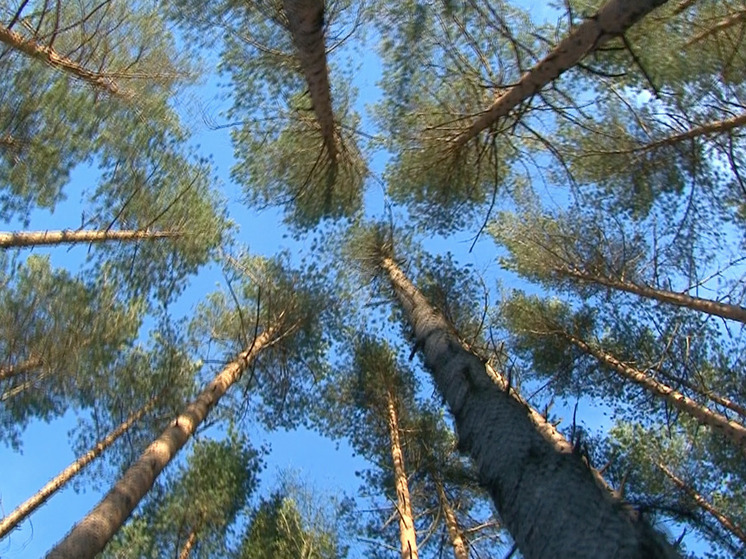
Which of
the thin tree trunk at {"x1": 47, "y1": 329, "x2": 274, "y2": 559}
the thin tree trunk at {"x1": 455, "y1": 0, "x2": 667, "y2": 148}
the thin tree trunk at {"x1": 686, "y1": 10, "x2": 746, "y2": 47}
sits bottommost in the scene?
the thin tree trunk at {"x1": 47, "y1": 329, "x2": 274, "y2": 559}

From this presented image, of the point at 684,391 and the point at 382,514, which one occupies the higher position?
the point at 684,391

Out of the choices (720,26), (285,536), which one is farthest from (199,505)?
(720,26)

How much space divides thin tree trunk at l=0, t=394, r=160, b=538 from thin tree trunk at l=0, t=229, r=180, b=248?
90.2 inches

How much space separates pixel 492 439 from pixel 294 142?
509cm

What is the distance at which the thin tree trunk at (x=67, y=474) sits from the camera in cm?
657

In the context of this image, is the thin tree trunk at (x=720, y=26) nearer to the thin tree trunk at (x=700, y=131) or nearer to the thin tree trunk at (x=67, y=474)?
the thin tree trunk at (x=700, y=131)

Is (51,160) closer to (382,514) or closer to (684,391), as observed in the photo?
(382,514)

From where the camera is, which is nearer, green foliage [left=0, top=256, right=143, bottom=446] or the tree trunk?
the tree trunk

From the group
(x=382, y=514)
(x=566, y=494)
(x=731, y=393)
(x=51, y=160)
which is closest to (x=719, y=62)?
(x=731, y=393)

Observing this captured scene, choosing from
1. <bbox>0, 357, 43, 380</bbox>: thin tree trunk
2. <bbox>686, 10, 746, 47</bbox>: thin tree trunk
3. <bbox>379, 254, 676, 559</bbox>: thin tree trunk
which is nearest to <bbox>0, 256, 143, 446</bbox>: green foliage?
<bbox>0, 357, 43, 380</bbox>: thin tree trunk

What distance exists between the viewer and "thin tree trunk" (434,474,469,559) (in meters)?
6.45

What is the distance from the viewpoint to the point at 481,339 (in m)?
8.81

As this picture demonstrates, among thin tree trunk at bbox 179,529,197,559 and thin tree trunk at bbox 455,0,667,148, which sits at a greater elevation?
thin tree trunk at bbox 455,0,667,148

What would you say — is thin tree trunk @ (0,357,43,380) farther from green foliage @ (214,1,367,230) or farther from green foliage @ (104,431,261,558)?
green foliage @ (214,1,367,230)
